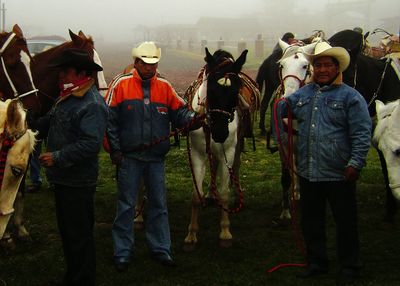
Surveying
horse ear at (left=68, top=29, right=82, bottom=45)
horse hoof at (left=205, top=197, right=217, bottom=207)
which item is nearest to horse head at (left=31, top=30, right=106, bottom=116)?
horse ear at (left=68, top=29, right=82, bottom=45)

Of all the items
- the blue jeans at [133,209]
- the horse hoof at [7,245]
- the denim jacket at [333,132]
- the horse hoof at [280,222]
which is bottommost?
the horse hoof at [280,222]

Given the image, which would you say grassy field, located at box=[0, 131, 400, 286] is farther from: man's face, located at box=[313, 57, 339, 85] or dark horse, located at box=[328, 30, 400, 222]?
man's face, located at box=[313, 57, 339, 85]

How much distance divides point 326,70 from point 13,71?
3397 mm

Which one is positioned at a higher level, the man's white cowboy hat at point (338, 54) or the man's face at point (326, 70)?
the man's white cowboy hat at point (338, 54)

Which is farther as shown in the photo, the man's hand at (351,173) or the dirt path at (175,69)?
the dirt path at (175,69)

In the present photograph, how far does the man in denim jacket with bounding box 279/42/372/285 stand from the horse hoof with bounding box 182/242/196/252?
1451 millimetres

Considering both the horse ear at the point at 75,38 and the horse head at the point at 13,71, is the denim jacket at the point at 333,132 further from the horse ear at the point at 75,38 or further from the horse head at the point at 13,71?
the horse ear at the point at 75,38

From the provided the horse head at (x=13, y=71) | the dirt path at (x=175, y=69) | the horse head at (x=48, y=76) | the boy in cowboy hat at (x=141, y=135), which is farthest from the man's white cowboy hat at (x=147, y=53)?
the dirt path at (x=175, y=69)

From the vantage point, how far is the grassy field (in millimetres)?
4766

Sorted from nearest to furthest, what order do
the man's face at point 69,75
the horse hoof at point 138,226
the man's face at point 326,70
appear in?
the man's face at point 69,75, the man's face at point 326,70, the horse hoof at point 138,226

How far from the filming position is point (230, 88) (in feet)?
16.1

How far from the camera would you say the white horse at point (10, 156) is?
10.8ft

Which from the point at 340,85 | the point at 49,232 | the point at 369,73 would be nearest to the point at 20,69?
the point at 49,232

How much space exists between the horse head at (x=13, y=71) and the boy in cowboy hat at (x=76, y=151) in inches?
58.6
